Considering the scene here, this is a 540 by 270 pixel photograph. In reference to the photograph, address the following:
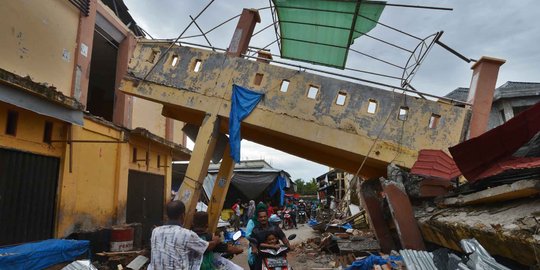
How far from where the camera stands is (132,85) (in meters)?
10.6

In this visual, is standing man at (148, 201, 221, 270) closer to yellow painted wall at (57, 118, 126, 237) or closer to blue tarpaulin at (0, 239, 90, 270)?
blue tarpaulin at (0, 239, 90, 270)

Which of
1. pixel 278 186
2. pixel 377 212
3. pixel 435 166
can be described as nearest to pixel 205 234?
pixel 435 166

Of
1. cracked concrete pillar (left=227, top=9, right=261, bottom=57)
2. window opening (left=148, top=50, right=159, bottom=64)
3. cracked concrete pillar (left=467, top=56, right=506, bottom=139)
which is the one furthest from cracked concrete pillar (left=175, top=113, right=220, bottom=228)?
cracked concrete pillar (left=467, top=56, right=506, bottom=139)

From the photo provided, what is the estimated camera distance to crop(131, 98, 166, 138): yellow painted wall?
1314 cm

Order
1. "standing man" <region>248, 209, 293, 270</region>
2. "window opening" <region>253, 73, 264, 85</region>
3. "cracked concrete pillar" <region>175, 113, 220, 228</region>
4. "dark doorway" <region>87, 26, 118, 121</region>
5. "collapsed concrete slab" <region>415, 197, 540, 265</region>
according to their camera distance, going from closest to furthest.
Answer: "collapsed concrete slab" <region>415, 197, 540, 265</region> < "standing man" <region>248, 209, 293, 270</region> < "cracked concrete pillar" <region>175, 113, 220, 228</region> < "window opening" <region>253, 73, 264, 85</region> < "dark doorway" <region>87, 26, 118, 121</region>

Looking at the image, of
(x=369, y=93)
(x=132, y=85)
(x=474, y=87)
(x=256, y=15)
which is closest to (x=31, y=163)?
(x=132, y=85)

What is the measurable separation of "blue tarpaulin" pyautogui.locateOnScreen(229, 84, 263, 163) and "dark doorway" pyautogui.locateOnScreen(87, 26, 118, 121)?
5.69 m

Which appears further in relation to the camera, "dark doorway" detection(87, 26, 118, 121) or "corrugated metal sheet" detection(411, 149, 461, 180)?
"dark doorway" detection(87, 26, 118, 121)

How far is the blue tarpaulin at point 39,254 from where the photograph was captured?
500 cm

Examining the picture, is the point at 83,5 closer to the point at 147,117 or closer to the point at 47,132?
the point at 47,132

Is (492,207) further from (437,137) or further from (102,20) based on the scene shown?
(102,20)

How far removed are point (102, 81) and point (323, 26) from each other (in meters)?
10.6

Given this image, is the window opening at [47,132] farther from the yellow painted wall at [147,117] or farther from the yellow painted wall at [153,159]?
A: the yellow painted wall at [147,117]

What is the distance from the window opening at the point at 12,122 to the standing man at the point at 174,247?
15.5 feet
